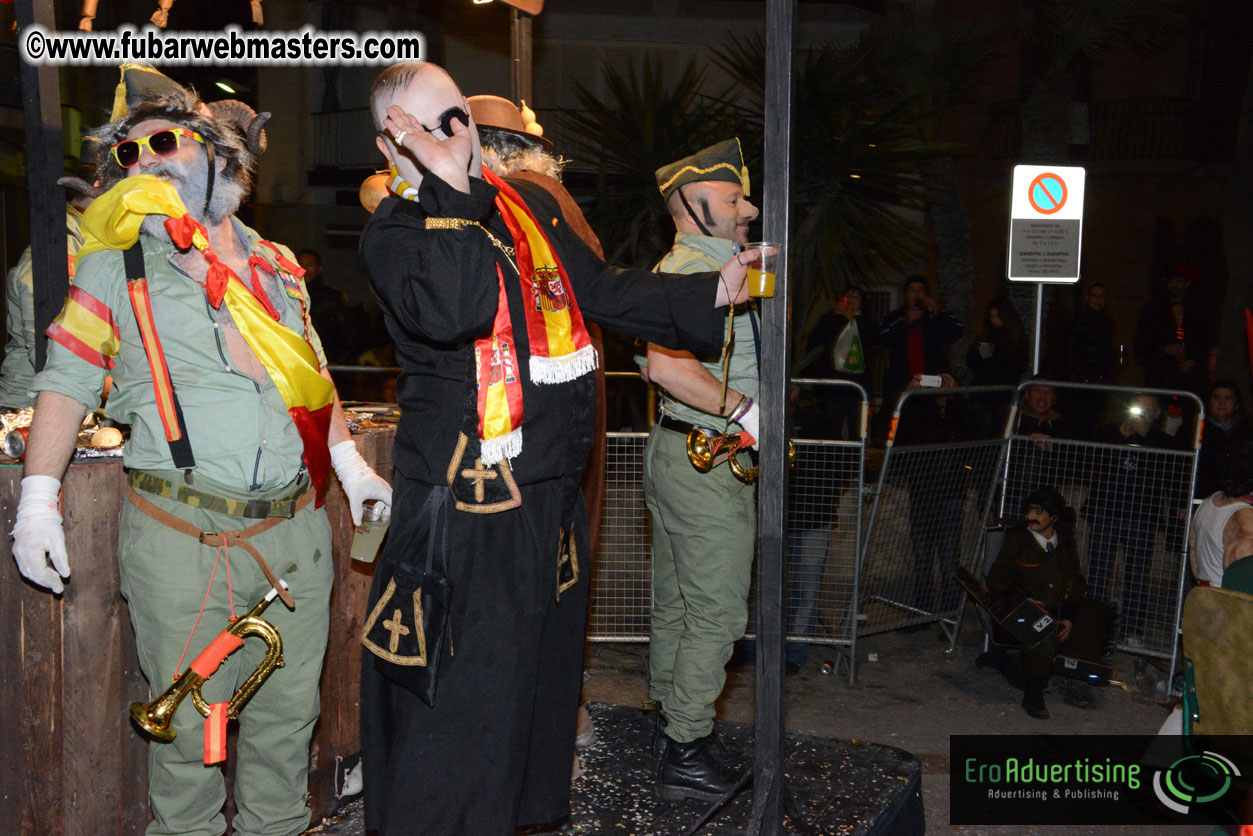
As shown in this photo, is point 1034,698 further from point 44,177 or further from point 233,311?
point 44,177

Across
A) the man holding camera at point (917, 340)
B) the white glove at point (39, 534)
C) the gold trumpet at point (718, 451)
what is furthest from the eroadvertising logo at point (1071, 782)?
the man holding camera at point (917, 340)

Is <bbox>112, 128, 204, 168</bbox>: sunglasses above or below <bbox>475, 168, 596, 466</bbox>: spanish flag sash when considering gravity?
above

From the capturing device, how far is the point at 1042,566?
5.79 metres

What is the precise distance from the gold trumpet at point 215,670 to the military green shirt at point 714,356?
4.89 feet

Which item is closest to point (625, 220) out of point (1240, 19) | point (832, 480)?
point (832, 480)

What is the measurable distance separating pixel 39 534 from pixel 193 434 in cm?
40

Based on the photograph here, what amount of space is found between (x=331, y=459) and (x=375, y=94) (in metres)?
1.11

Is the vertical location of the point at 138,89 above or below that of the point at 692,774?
above

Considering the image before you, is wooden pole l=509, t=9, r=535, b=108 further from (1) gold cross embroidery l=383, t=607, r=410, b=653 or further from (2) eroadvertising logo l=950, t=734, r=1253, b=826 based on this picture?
(2) eroadvertising logo l=950, t=734, r=1253, b=826

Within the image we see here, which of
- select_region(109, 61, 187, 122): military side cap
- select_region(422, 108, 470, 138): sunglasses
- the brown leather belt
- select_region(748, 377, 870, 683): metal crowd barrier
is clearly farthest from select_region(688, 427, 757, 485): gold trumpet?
select_region(748, 377, 870, 683): metal crowd barrier

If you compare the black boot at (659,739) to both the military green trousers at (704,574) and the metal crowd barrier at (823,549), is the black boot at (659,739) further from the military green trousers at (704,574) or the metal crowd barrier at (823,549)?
the metal crowd barrier at (823,549)

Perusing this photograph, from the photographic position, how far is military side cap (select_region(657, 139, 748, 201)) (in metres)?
3.76

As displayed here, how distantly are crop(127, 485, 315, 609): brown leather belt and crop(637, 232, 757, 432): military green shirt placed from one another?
54.8 inches

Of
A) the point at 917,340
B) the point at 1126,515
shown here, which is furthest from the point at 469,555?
the point at 917,340
